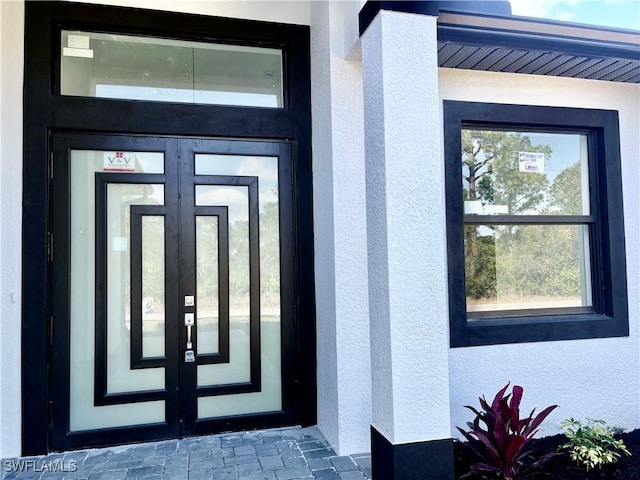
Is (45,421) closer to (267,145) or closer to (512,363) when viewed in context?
(267,145)

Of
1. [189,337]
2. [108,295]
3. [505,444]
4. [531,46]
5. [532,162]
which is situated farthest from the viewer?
[532,162]

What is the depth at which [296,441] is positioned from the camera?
135 inches

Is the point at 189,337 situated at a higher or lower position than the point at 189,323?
lower

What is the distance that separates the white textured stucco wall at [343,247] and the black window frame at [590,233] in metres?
0.75

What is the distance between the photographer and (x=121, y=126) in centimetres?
349

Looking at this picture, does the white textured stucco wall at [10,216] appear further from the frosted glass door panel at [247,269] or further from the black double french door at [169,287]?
the frosted glass door panel at [247,269]

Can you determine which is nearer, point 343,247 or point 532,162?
point 343,247

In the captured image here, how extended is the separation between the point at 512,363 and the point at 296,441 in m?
1.88

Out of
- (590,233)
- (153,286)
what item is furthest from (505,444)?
(153,286)

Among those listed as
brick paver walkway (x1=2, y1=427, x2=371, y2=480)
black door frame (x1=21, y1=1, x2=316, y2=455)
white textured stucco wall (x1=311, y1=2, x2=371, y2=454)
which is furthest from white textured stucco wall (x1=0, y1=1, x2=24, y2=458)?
white textured stucco wall (x1=311, y1=2, x2=371, y2=454)

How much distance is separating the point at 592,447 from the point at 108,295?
3.70 metres

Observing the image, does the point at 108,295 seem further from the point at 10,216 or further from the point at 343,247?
the point at 343,247

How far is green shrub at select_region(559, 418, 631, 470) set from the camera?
2.83 meters

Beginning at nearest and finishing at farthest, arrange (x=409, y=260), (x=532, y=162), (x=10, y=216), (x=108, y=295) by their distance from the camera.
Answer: (x=409, y=260) < (x=10, y=216) < (x=108, y=295) < (x=532, y=162)
